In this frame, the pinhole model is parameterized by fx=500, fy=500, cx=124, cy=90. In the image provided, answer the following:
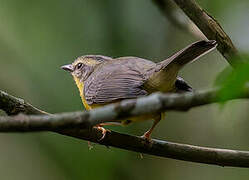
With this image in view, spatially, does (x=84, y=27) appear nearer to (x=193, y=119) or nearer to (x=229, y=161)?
(x=193, y=119)

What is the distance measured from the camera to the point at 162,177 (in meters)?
7.25

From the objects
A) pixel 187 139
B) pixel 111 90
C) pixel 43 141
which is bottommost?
pixel 187 139

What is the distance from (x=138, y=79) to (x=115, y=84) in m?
0.23

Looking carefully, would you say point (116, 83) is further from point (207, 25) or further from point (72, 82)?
point (72, 82)

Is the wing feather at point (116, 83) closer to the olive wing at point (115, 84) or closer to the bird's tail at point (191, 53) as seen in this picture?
the olive wing at point (115, 84)

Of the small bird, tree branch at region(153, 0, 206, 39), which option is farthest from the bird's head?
tree branch at region(153, 0, 206, 39)

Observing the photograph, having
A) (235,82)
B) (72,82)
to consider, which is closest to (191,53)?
(235,82)

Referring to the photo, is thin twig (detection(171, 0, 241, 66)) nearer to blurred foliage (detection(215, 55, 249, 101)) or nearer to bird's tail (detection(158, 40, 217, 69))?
bird's tail (detection(158, 40, 217, 69))

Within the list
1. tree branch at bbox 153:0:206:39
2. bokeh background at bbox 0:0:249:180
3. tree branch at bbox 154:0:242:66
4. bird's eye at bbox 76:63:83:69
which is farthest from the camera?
bokeh background at bbox 0:0:249:180

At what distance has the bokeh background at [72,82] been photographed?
6.58 metres

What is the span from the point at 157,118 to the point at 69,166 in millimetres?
2682

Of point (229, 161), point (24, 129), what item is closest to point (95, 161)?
point (229, 161)

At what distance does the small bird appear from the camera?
3.72 m

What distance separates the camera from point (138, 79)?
4184mm
